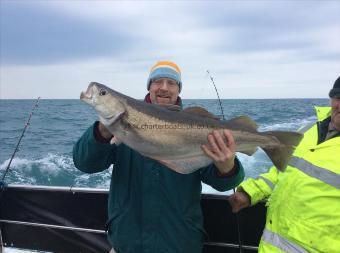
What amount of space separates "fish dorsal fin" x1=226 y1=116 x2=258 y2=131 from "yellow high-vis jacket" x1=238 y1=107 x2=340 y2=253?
0.54 metres

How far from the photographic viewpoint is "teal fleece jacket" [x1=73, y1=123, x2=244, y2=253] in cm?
331

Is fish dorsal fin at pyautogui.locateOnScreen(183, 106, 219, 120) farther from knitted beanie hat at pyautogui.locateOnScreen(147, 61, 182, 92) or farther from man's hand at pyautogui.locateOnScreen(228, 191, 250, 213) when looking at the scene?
man's hand at pyautogui.locateOnScreen(228, 191, 250, 213)

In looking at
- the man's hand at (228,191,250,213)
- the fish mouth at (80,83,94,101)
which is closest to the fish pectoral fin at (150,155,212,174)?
the fish mouth at (80,83,94,101)

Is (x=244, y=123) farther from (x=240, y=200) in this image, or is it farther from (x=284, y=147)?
(x=240, y=200)

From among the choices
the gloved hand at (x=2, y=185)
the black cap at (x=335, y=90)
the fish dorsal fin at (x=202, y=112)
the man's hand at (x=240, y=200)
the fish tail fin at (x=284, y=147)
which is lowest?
the gloved hand at (x=2, y=185)

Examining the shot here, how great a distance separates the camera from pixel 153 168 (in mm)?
3367

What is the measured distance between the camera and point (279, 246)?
3.48m

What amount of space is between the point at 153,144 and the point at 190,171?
37cm

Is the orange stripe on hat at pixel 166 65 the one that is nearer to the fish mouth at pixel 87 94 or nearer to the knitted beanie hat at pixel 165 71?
the knitted beanie hat at pixel 165 71

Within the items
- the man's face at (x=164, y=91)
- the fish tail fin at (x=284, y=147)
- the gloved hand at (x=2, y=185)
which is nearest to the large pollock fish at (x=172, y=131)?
the fish tail fin at (x=284, y=147)

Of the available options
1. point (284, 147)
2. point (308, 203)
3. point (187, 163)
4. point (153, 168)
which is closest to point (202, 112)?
point (187, 163)

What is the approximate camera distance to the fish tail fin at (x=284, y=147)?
11.0 ft

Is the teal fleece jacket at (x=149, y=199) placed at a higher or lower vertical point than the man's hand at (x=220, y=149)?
lower

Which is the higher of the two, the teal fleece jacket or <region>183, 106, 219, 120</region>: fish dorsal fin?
<region>183, 106, 219, 120</region>: fish dorsal fin
